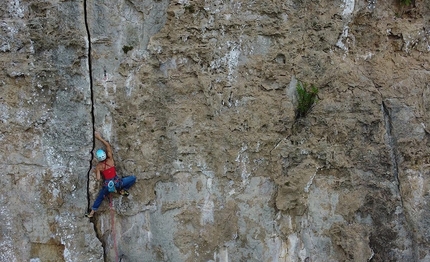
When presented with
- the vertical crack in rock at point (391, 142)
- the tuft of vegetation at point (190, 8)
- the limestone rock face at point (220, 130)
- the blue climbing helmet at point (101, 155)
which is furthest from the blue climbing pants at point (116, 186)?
the vertical crack in rock at point (391, 142)

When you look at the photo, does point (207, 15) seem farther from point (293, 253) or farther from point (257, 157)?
point (293, 253)

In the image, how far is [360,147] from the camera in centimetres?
448

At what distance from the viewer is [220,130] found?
4461 millimetres

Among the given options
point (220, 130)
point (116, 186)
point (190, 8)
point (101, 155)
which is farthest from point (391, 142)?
point (101, 155)

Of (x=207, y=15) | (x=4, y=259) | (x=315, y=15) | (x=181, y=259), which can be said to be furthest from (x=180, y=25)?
(x=4, y=259)

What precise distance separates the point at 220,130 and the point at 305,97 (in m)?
0.94

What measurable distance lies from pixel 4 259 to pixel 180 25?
3048mm

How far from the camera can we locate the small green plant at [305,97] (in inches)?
174

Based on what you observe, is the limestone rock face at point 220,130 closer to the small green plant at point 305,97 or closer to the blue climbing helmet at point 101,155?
the small green plant at point 305,97

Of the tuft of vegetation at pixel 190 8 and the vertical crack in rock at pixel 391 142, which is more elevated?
the tuft of vegetation at pixel 190 8

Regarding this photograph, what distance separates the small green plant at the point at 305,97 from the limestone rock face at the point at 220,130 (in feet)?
0.21

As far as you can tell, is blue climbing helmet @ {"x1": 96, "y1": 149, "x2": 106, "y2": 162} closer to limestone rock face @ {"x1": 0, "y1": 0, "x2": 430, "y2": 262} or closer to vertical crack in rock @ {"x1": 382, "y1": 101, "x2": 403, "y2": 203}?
limestone rock face @ {"x1": 0, "y1": 0, "x2": 430, "y2": 262}

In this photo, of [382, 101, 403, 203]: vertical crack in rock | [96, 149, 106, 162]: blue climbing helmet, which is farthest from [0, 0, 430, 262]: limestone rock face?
[96, 149, 106, 162]: blue climbing helmet

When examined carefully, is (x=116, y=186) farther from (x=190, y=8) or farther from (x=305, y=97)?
(x=305, y=97)
